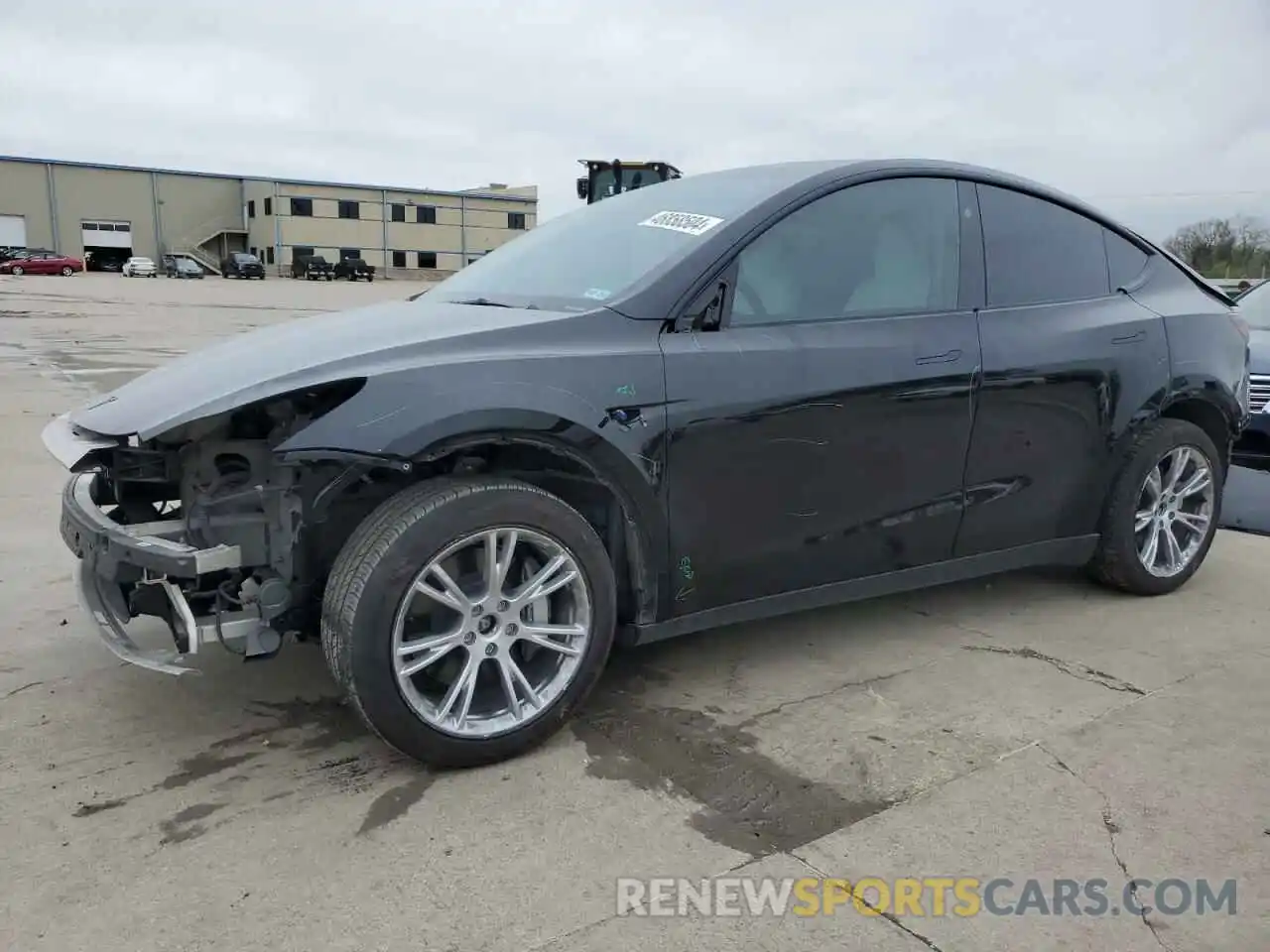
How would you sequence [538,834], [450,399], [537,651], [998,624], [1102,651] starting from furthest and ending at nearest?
[998,624] → [1102,651] → [537,651] → [450,399] → [538,834]

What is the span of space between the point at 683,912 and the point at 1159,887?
1090 mm

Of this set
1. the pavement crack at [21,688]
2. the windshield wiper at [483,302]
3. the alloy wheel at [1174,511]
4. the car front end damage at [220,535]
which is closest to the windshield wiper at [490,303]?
the windshield wiper at [483,302]

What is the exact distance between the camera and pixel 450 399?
2.56 m

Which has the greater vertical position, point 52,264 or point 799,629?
point 52,264

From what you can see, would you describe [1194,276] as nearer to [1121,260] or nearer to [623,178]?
[1121,260]

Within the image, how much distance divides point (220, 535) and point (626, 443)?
3.63 feet

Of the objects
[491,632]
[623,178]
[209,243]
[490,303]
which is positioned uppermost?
[209,243]

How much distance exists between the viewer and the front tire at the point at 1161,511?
13.1 ft

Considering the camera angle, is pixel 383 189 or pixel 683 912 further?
pixel 383 189

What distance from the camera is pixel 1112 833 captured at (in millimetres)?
2453

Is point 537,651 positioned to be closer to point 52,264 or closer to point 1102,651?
point 1102,651

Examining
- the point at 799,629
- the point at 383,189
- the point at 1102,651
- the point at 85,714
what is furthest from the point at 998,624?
the point at 383,189

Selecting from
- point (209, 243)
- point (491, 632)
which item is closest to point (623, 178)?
point (491, 632)

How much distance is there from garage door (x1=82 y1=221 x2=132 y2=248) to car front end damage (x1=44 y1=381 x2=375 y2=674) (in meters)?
71.2
